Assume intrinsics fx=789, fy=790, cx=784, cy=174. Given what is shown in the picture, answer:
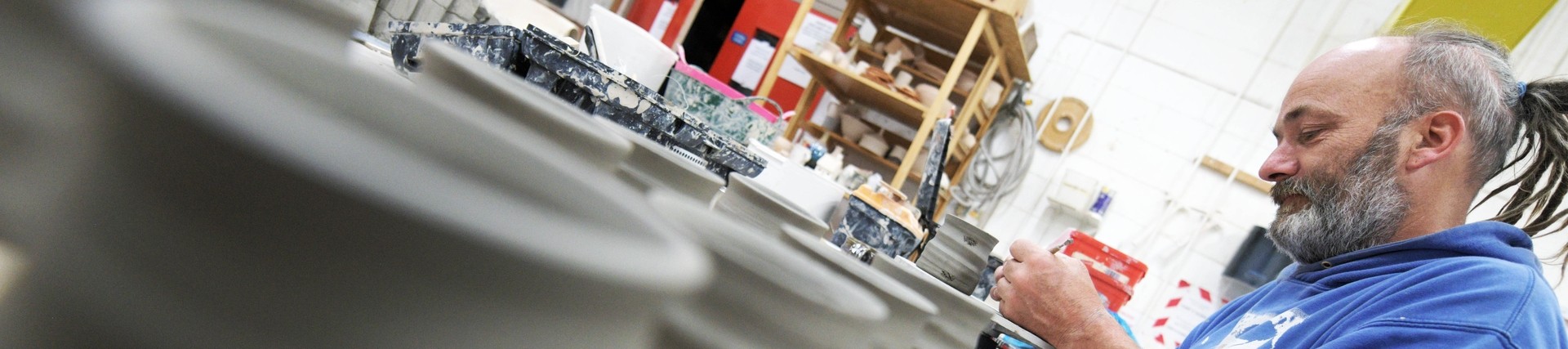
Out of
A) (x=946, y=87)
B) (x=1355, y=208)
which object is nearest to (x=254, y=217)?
(x=1355, y=208)

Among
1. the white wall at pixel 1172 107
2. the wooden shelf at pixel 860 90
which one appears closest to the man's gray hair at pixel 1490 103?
the wooden shelf at pixel 860 90

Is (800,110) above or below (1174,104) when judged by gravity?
below

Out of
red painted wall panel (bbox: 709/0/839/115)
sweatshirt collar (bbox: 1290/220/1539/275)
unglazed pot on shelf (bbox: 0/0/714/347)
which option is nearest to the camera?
unglazed pot on shelf (bbox: 0/0/714/347)

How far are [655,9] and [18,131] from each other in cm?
719

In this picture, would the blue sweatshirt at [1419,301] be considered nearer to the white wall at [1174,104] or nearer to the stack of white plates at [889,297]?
the stack of white plates at [889,297]

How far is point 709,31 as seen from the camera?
7.01 metres

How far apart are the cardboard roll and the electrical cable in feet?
0.45

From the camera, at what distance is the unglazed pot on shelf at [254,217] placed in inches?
5.3

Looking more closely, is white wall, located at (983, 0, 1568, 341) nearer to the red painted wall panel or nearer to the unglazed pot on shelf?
the red painted wall panel

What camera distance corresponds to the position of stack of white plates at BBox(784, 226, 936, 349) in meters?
0.45

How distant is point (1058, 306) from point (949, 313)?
106cm

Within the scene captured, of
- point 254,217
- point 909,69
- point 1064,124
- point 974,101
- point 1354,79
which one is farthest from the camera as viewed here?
point 1064,124

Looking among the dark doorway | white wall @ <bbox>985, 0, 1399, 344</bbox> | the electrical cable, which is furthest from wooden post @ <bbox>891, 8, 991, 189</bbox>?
the dark doorway

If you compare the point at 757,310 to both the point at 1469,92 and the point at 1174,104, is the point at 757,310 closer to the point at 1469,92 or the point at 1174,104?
the point at 1469,92
